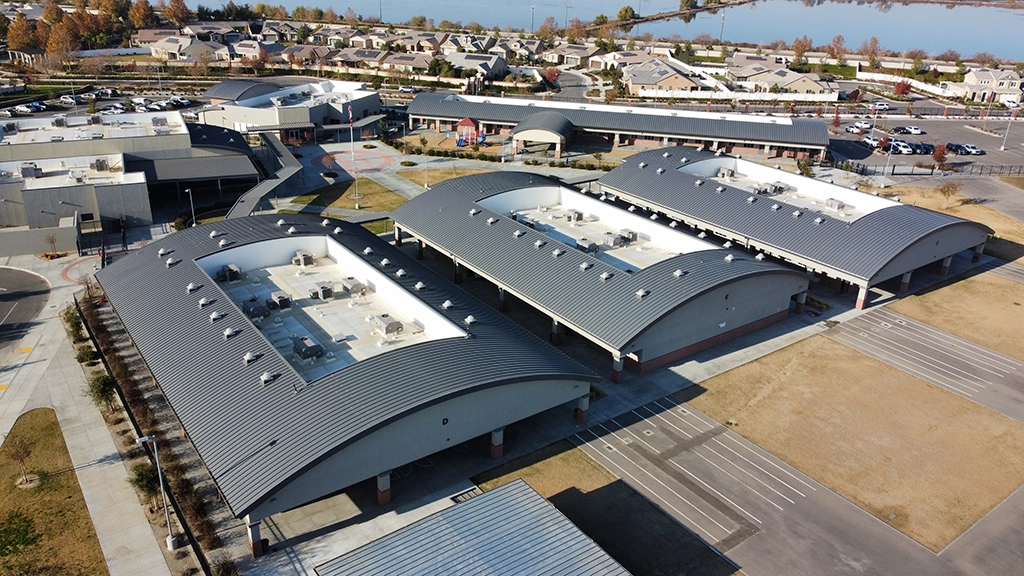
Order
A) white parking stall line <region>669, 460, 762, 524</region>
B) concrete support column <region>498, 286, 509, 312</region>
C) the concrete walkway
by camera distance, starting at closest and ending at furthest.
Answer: the concrete walkway < white parking stall line <region>669, 460, 762, 524</region> < concrete support column <region>498, 286, 509, 312</region>

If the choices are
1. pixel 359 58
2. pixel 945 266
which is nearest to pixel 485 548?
pixel 945 266

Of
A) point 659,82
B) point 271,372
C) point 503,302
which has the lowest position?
point 503,302

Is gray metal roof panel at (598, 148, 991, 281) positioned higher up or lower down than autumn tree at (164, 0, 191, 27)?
lower down

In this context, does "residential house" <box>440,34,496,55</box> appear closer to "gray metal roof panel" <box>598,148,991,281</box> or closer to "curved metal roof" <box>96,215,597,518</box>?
"gray metal roof panel" <box>598,148,991,281</box>

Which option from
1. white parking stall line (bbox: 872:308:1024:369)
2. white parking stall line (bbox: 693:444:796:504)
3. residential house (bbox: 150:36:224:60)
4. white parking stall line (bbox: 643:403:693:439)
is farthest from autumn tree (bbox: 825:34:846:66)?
white parking stall line (bbox: 693:444:796:504)

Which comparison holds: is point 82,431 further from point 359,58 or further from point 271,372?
point 359,58

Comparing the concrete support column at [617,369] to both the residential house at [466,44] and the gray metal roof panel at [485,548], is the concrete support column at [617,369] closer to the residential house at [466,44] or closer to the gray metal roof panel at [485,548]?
the gray metal roof panel at [485,548]

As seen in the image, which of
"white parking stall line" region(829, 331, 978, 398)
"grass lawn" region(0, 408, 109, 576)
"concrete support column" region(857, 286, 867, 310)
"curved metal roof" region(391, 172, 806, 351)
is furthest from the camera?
"concrete support column" region(857, 286, 867, 310)

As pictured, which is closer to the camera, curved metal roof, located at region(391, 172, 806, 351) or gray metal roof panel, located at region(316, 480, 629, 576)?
gray metal roof panel, located at region(316, 480, 629, 576)
